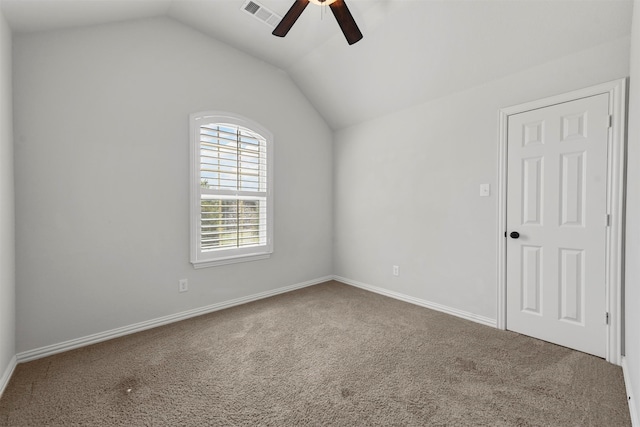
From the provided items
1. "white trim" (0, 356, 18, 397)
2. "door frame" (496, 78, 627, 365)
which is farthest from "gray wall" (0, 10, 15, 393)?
"door frame" (496, 78, 627, 365)

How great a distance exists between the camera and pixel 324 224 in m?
4.27

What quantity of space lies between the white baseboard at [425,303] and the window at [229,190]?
1.38 metres

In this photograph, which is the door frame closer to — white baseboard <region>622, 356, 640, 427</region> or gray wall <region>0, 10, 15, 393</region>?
white baseboard <region>622, 356, 640, 427</region>

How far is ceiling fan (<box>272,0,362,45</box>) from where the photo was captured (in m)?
1.95

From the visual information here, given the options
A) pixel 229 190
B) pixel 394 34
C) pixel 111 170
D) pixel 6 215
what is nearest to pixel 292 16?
pixel 394 34

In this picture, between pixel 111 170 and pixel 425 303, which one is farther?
pixel 425 303

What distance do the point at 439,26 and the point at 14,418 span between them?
4.04 meters

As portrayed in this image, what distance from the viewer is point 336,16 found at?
203cm

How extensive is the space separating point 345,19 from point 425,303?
2.93 metres

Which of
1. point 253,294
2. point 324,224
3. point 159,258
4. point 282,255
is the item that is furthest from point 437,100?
A: point 159,258

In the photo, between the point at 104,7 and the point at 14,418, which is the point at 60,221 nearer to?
the point at 14,418

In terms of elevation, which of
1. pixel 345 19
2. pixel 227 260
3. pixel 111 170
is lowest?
pixel 227 260

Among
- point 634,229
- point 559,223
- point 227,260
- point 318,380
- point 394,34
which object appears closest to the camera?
point 634,229

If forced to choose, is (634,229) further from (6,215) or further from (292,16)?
(6,215)
